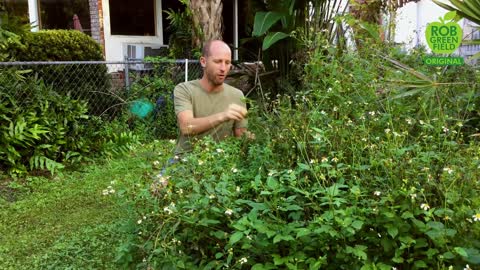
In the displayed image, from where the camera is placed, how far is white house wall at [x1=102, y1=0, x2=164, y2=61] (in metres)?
11.0

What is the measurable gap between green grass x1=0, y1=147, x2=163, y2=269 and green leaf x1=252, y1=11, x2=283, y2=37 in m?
2.17

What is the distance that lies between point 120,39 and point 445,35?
9391 millimetres

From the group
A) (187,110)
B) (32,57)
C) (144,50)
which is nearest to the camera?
(187,110)

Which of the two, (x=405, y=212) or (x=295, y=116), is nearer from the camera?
(x=405, y=212)

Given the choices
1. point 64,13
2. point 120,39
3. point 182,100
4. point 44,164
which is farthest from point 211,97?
point 64,13

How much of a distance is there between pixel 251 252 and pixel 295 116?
851mm

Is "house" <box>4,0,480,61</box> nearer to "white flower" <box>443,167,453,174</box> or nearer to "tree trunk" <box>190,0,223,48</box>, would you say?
"tree trunk" <box>190,0,223,48</box>

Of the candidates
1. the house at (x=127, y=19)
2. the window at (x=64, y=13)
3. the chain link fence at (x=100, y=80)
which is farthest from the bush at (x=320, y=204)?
the window at (x=64, y=13)

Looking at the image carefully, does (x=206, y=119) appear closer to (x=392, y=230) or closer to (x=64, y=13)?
(x=392, y=230)

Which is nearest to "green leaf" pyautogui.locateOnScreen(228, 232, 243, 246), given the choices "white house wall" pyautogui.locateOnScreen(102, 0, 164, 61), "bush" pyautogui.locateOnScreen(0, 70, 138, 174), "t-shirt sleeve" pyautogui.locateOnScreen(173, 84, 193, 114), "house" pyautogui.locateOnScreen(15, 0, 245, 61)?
"t-shirt sleeve" pyautogui.locateOnScreen(173, 84, 193, 114)

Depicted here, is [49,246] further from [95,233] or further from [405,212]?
[405,212]

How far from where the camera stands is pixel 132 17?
1209 centimetres

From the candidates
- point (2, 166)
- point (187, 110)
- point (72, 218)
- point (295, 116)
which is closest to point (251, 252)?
point (295, 116)

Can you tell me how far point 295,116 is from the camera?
253 cm
